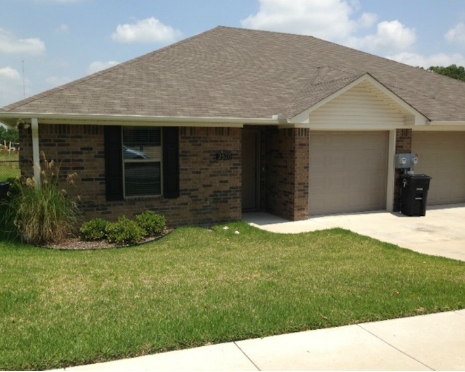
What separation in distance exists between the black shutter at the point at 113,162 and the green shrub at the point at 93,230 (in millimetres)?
792

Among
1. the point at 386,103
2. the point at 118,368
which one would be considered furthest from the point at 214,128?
the point at 118,368

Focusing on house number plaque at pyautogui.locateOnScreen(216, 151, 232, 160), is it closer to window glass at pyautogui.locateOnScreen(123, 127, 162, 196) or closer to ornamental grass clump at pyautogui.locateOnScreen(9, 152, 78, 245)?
window glass at pyautogui.locateOnScreen(123, 127, 162, 196)

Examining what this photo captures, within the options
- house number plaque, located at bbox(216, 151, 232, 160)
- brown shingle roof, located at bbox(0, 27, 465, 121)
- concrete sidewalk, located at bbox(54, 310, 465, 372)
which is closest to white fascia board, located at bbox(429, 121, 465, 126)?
brown shingle roof, located at bbox(0, 27, 465, 121)

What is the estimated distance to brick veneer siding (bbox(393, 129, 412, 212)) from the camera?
12.6m

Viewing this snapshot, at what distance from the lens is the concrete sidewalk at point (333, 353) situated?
12.3 feet

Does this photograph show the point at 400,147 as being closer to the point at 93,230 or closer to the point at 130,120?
the point at 130,120

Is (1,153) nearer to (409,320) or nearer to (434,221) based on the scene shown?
(434,221)

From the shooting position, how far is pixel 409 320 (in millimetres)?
4855

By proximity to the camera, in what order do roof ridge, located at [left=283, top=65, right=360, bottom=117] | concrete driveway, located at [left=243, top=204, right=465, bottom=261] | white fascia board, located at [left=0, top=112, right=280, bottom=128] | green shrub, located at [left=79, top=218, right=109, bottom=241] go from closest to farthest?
1. white fascia board, located at [left=0, top=112, right=280, bottom=128]
2. concrete driveway, located at [left=243, top=204, right=465, bottom=261]
3. green shrub, located at [left=79, top=218, right=109, bottom=241]
4. roof ridge, located at [left=283, top=65, right=360, bottom=117]

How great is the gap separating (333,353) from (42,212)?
678cm

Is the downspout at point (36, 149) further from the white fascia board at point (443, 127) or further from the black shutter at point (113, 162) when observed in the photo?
the white fascia board at point (443, 127)

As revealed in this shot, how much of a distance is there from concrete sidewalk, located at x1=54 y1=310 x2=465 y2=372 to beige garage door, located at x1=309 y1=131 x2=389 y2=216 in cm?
762

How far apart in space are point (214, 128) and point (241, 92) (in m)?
1.94

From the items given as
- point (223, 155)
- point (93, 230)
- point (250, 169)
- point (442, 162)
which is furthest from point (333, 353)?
point (442, 162)
